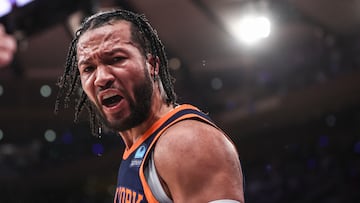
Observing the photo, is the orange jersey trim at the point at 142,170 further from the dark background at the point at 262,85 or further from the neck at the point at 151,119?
the dark background at the point at 262,85

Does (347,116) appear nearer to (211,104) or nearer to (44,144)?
(211,104)

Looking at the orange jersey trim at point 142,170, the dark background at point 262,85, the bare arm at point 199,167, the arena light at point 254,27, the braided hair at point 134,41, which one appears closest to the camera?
the bare arm at point 199,167

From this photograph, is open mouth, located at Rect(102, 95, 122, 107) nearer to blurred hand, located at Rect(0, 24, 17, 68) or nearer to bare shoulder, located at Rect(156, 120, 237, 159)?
bare shoulder, located at Rect(156, 120, 237, 159)

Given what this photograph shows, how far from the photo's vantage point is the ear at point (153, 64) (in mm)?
1866

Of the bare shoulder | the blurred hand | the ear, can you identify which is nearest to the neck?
the ear

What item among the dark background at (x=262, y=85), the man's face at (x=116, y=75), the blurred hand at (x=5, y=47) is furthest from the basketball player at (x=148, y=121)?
the dark background at (x=262, y=85)

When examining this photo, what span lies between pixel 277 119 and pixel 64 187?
481 centimetres

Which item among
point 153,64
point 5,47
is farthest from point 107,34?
point 5,47

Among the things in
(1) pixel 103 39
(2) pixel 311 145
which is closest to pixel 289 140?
(2) pixel 311 145

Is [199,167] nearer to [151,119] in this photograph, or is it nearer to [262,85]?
[151,119]

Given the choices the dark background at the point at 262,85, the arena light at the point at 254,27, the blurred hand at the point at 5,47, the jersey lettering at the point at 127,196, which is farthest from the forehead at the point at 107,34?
the arena light at the point at 254,27

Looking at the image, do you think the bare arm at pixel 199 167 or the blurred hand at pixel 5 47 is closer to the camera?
the bare arm at pixel 199 167

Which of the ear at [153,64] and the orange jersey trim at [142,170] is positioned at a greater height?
the ear at [153,64]

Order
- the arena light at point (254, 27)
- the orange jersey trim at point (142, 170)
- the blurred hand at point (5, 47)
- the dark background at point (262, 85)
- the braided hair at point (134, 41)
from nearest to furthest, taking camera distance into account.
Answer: the orange jersey trim at point (142, 170), the braided hair at point (134, 41), the blurred hand at point (5, 47), the arena light at point (254, 27), the dark background at point (262, 85)
